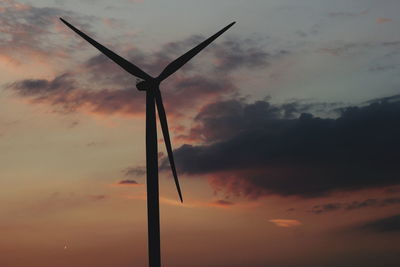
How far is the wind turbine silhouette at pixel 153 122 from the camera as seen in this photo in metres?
72.2

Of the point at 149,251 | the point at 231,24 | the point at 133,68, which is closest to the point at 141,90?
the point at 133,68

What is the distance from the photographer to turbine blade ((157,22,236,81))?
81.2 meters

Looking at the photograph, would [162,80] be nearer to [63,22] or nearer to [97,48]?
[97,48]

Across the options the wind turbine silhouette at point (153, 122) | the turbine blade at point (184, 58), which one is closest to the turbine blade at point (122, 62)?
the wind turbine silhouette at point (153, 122)

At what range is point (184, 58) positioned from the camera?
8238cm

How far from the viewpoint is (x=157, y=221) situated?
72.4 meters

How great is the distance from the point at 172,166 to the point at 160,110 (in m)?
6.75

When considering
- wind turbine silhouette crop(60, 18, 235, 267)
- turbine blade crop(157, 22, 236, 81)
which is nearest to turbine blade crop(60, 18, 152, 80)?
wind turbine silhouette crop(60, 18, 235, 267)

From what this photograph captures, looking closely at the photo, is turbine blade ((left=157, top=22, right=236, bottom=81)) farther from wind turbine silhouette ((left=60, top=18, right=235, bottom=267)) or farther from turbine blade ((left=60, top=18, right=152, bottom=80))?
turbine blade ((left=60, top=18, right=152, bottom=80))

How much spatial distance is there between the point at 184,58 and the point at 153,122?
33.9ft

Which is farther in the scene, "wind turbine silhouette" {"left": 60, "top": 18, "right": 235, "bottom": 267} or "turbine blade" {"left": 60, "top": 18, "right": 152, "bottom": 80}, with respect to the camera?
"turbine blade" {"left": 60, "top": 18, "right": 152, "bottom": 80}

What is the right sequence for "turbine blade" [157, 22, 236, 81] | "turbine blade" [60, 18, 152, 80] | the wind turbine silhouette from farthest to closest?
"turbine blade" [157, 22, 236, 81] < "turbine blade" [60, 18, 152, 80] < the wind turbine silhouette

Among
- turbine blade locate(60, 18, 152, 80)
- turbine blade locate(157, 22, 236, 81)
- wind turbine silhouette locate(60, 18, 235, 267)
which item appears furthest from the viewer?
turbine blade locate(157, 22, 236, 81)

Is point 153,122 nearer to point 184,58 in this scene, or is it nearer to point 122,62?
point 122,62
